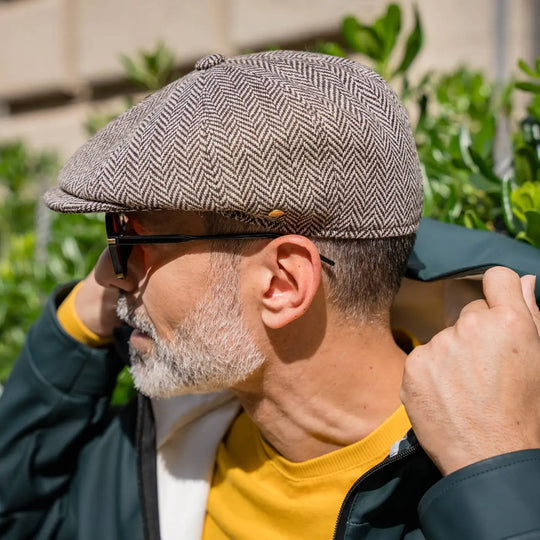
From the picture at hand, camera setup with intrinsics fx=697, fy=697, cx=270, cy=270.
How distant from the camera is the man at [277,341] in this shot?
1138mm

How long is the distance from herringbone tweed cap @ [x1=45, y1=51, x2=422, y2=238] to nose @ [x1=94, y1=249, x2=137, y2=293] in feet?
0.74

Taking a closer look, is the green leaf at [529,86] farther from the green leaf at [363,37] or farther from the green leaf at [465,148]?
the green leaf at [363,37]

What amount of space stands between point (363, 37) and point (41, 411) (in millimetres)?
1337

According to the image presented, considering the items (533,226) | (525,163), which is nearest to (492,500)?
(533,226)

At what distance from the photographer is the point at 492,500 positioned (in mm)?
1036

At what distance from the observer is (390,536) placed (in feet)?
4.26

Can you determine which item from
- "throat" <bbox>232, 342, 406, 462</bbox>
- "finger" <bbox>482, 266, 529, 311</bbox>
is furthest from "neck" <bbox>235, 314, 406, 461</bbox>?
"finger" <bbox>482, 266, 529, 311</bbox>

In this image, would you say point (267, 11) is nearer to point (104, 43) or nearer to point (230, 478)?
point (104, 43)

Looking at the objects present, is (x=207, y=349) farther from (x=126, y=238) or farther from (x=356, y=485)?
(x=356, y=485)

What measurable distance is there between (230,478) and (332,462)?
0.32 m

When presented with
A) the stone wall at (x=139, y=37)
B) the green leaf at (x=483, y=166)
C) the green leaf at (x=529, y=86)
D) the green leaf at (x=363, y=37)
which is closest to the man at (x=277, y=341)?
the green leaf at (x=483, y=166)

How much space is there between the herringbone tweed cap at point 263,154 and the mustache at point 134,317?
0.90 ft

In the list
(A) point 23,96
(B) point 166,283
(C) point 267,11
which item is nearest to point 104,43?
(A) point 23,96

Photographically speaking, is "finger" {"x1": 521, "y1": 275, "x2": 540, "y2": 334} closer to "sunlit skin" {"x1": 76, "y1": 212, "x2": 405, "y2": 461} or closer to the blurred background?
the blurred background
